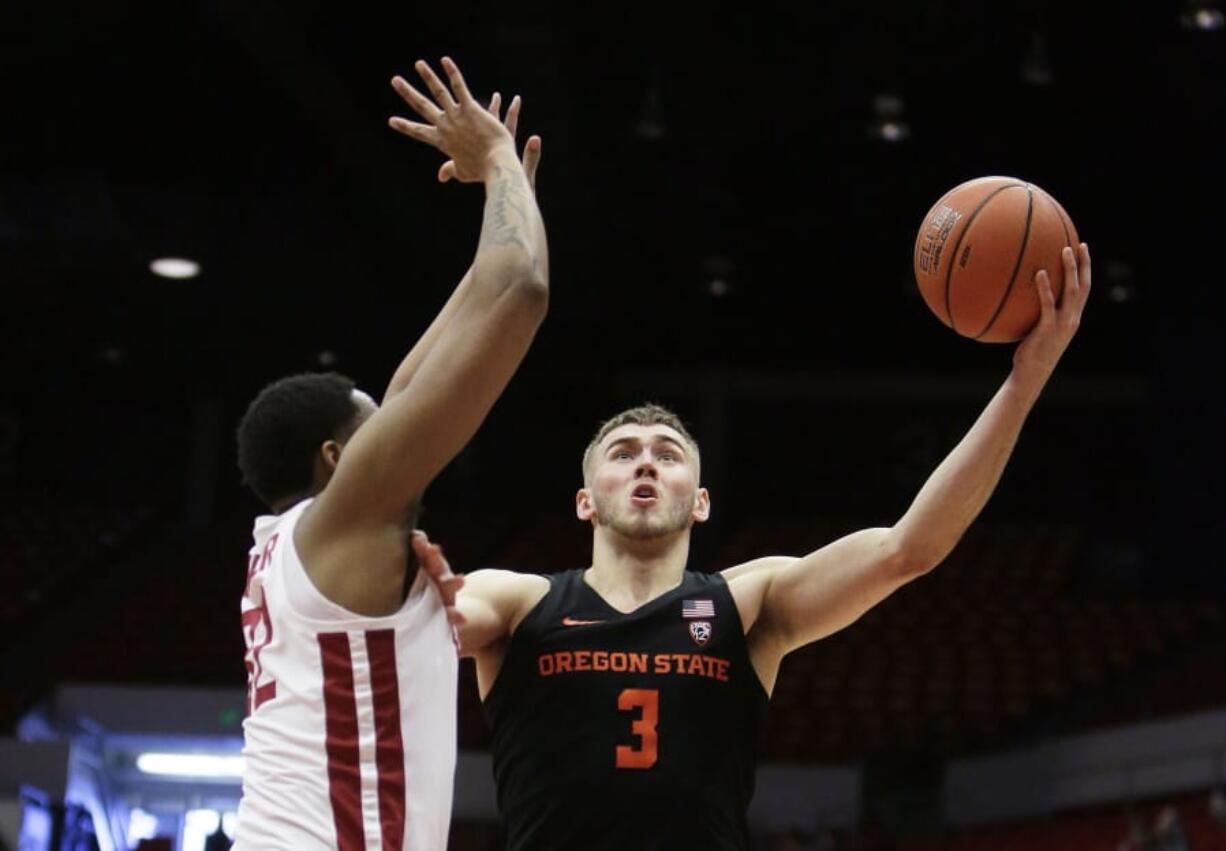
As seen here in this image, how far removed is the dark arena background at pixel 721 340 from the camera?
37.3ft

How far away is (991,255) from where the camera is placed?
11.4ft

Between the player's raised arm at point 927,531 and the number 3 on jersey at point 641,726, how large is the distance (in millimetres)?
290

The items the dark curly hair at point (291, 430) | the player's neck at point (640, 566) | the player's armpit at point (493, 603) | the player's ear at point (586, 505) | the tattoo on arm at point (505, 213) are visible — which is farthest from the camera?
the player's ear at point (586, 505)

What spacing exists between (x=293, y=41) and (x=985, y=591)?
7819 millimetres

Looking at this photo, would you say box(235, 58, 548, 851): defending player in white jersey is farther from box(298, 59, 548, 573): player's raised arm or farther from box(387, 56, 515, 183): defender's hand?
box(387, 56, 515, 183): defender's hand

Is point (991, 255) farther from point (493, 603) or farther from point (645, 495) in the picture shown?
point (493, 603)

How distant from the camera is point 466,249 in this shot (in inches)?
525

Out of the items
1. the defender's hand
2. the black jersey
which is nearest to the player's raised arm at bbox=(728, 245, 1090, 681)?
the black jersey

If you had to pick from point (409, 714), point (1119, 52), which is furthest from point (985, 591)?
point (409, 714)

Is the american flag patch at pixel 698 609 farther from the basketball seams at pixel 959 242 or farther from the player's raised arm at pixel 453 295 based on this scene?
the player's raised arm at pixel 453 295

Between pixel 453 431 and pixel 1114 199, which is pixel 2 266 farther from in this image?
pixel 453 431

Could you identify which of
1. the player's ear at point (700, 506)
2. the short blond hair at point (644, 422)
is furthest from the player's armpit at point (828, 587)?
the short blond hair at point (644, 422)

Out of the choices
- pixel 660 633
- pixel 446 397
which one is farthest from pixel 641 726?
pixel 446 397

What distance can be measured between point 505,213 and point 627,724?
1.28 m
